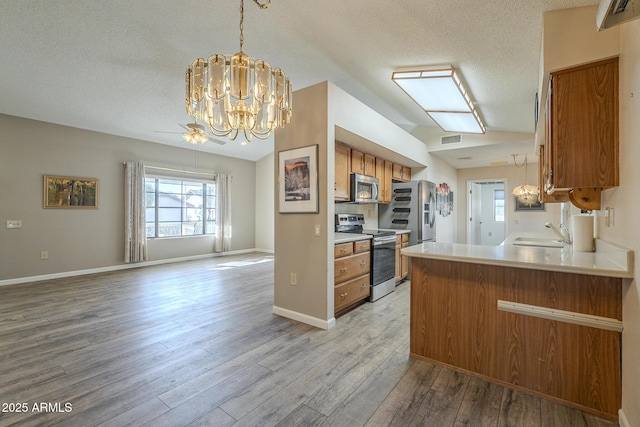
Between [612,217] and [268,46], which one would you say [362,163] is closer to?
[268,46]

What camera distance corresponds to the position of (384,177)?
500 centimetres

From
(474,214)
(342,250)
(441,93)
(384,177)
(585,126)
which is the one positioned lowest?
(342,250)

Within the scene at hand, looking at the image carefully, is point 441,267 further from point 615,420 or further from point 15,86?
point 15,86

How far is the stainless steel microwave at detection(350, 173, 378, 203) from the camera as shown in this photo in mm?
4016

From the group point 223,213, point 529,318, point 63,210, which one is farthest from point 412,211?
point 63,210

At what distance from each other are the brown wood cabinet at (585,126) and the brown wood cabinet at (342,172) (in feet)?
7.38

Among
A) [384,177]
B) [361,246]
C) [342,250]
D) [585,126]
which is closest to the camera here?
[585,126]

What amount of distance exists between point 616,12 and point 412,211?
424 cm

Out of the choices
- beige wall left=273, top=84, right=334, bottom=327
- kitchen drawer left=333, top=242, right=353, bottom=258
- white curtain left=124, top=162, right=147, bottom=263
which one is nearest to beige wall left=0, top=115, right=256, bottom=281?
white curtain left=124, top=162, right=147, bottom=263

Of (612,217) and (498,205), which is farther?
(498,205)

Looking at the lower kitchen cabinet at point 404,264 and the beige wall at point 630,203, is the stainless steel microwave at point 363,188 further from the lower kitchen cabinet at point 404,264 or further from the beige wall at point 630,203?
the beige wall at point 630,203

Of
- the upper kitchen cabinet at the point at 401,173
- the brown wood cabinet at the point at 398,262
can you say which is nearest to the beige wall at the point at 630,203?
the brown wood cabinet at the point at 398,262

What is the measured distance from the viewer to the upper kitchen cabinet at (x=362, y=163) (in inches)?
161

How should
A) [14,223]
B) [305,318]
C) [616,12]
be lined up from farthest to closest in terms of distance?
[14,223] < [305,318] < [616,12]
